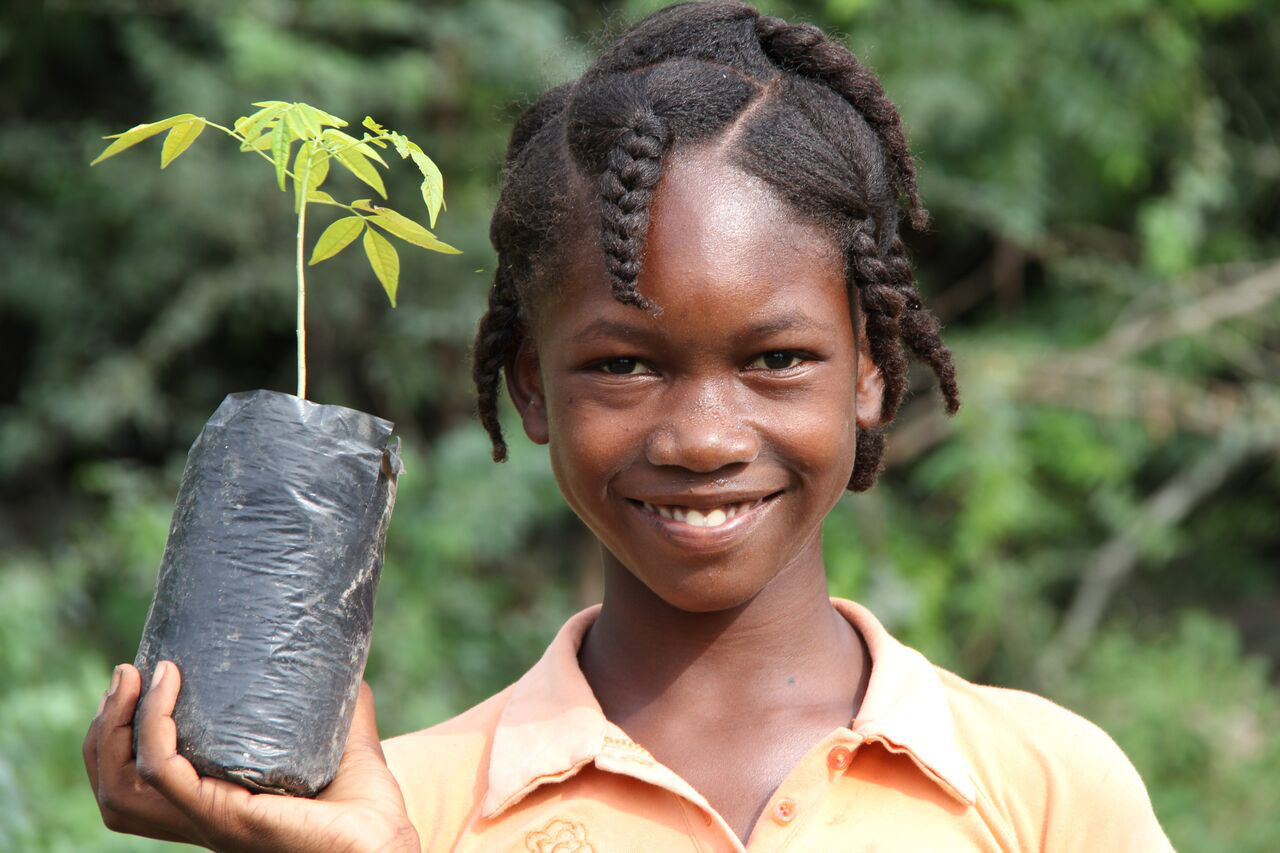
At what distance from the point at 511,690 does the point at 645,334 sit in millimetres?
585

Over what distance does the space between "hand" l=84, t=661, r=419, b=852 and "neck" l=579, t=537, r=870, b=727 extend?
41 cm

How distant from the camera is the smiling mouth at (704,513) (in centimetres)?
182

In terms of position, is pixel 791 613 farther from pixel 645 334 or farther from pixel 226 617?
pixel 226 617

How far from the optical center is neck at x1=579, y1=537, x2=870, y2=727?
6.39 ft

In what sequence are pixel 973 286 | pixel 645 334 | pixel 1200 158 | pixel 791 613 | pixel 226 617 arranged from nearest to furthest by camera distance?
pixel 226 617 < pixel 645 334 < pixel 791 613 < pixel 1200 158 < pixel 973 286

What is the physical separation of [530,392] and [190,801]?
752 mm

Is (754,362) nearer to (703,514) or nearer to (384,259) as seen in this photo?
(703,514)

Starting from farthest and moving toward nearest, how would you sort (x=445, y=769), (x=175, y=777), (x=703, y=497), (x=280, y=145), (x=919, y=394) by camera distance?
(x=919, y=394) → (x=445, y=769) → (x=703, y=497) → (x=280, y=145) → (x=175, y=777)

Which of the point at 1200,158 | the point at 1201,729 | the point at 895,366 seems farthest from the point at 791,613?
the point at 1200,158

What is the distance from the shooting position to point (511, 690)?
206 cm

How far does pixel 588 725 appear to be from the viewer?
1894mm

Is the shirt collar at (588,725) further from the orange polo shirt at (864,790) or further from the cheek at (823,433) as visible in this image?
the cheek at (823,433)

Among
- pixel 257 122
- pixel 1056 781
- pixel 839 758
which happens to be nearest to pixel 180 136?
pixel 257 122

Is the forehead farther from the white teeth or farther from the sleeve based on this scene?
the sleeve
